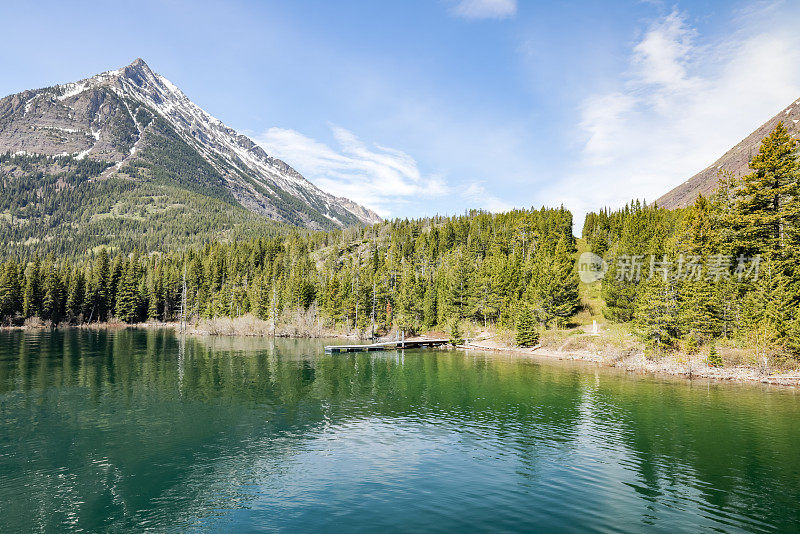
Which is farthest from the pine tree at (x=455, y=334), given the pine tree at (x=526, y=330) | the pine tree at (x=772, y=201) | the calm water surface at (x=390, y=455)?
the pine tree at (x=772, y=201)

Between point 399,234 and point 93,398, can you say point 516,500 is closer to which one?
point 93,398

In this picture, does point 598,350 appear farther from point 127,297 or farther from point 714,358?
point 127,297

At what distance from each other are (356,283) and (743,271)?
306 feet

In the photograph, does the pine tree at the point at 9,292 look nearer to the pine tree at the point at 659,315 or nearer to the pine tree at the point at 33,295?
the pine tree at the point at 33,295

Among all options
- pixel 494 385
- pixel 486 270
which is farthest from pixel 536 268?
pixel 494 385

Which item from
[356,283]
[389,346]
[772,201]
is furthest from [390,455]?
[356,283]

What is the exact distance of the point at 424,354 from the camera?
83562 millimetres

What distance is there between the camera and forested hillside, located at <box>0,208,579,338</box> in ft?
345

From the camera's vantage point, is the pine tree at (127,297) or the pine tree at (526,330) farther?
the pine tree at (127,297)

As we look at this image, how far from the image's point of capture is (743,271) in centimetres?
5947

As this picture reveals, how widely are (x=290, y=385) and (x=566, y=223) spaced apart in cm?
13761

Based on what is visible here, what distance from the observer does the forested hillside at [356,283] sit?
345ft

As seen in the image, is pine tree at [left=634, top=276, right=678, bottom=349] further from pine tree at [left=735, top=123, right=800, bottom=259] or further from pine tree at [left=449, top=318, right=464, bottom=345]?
pine tree at [left=449, top=318, right=464, bottom=345]

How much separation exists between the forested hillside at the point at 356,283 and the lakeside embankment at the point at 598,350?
604cm
